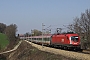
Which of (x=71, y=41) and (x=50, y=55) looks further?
(x=71, y=41)

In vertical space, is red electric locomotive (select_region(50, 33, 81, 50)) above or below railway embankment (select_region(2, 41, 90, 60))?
above

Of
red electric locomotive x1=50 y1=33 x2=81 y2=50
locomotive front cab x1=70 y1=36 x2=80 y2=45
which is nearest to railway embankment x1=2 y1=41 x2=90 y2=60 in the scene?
red electric locomotive x1=50 y1=33 x2=81 y2=50

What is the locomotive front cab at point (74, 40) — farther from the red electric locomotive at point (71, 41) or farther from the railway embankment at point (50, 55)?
the railway embankment at point (50, 55)

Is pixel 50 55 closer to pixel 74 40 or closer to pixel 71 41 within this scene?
pixel 71 41

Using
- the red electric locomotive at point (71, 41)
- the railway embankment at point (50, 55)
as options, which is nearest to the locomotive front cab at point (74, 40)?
the red electric locomotive at point (71, 41)

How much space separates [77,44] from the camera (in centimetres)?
4084

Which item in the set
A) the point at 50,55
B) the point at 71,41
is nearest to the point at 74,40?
the point at 71,41

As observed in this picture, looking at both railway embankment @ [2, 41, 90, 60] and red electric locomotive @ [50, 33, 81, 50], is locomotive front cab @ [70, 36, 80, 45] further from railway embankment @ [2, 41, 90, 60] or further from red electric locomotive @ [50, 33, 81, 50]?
railway embankment @ [2, 41, 90, 60]

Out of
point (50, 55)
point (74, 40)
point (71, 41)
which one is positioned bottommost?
point (50, 55)

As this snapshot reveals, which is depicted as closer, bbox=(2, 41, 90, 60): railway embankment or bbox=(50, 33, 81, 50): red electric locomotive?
bbox=(2, 41, 90, 60): railway embankment

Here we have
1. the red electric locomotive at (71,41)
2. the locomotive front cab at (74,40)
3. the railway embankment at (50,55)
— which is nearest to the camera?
the railway embankment at (50,55)

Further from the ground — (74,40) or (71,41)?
(74,40)

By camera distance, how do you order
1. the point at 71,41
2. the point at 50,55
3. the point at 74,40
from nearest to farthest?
the point at 50,55, the point at 74,40, the point at 71,41

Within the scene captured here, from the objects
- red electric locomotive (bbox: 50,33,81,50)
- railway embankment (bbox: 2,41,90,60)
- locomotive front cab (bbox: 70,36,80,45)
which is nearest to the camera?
railway embankment (bbox: 2,41,90,60)
